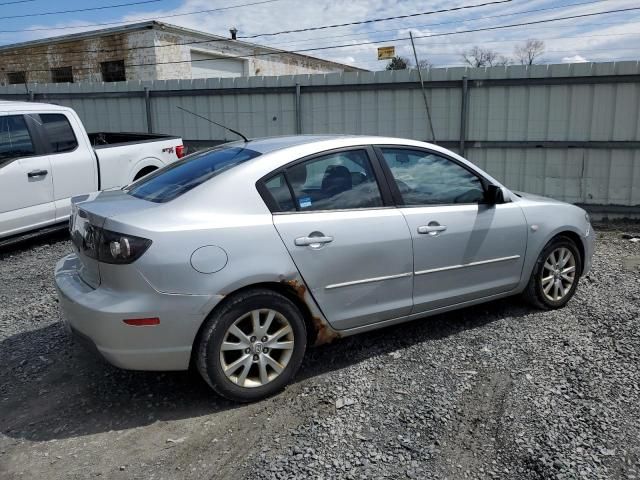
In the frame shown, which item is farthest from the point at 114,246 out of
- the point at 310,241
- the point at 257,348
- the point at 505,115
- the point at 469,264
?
the point at 505,115

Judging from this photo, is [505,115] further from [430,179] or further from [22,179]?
[22,179]

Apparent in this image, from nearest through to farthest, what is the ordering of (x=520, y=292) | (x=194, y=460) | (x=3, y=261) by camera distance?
(x=194, y=460)
(x=520, y=292)
(x=3, y=261)

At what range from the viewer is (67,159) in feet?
23.6

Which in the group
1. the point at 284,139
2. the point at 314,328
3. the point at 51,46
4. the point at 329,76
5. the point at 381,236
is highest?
the point at 51,46

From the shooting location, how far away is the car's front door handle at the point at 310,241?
3541 millimetres

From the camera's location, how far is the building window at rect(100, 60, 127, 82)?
961 inches

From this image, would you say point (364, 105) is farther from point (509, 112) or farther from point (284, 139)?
point (284, 139)

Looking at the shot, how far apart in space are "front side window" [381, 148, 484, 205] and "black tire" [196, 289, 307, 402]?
119 cm

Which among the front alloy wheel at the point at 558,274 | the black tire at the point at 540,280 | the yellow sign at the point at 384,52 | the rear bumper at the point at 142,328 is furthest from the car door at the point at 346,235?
the yellow sign at the point at 384,52

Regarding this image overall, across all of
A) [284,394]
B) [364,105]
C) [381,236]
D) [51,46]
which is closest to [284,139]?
[381,236]

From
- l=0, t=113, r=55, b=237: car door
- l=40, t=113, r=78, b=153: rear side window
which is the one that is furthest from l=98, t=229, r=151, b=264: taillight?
l=40, t=113, r=78, b=153: rear side window

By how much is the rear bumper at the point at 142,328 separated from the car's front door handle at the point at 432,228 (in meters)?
1.54

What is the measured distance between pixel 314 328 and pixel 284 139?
54.2 inches

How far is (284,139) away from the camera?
4.19m
